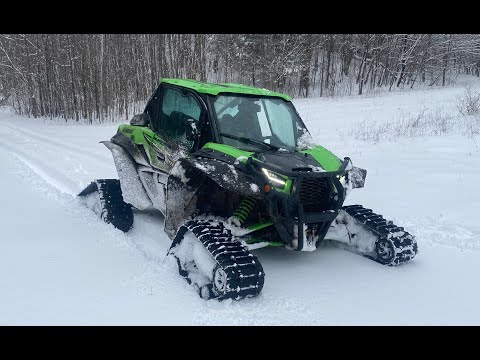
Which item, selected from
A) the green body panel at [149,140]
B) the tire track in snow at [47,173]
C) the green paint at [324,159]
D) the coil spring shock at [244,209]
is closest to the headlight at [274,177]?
the green paint at [324,159]

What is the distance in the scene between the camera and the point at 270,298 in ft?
13.6

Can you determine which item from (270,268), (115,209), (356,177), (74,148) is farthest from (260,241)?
(74,148)

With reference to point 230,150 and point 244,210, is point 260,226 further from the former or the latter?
point 230,150

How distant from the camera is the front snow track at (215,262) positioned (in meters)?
3.94

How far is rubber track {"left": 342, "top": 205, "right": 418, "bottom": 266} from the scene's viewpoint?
15.8 feet

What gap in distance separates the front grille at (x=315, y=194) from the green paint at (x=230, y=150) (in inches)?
24.6

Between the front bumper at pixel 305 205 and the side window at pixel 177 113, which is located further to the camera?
the side window at pixel 177 113

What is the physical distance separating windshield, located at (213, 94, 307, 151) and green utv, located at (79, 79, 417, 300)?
0.04ft

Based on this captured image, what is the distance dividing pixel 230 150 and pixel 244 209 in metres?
0.67

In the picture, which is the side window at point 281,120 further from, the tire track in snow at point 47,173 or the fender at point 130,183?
the tire track in snow at point 47,173

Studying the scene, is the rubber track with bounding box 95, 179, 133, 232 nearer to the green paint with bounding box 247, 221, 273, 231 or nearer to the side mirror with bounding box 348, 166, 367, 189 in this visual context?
the green paint with bounding box 247, 221, 273, 231

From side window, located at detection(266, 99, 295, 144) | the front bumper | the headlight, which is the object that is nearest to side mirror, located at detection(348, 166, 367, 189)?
the front bumper

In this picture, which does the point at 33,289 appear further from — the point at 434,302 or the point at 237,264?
the point at 434,302

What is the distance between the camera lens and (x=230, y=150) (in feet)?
15.3
